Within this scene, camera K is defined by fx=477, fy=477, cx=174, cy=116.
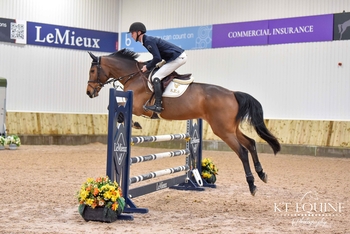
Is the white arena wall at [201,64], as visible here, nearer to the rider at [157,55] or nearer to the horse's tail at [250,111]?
the horse's tail at [250,111]

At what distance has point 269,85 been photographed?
13344 mm

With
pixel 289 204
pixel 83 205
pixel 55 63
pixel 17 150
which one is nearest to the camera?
pixel 83 205

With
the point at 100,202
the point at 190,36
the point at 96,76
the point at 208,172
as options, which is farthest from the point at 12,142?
the point at 100,202

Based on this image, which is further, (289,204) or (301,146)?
(301,146)

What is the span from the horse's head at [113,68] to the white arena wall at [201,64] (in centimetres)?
718

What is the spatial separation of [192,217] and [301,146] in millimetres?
8464

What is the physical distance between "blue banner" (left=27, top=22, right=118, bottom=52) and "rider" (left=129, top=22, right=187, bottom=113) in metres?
9.06

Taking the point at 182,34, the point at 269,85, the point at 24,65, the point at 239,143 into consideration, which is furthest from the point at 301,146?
the point at 24,65

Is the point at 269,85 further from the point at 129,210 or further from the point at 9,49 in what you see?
the point at 129,210

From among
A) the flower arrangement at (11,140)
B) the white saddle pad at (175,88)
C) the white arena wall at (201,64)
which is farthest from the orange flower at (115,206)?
the white arena wall at (201,64)

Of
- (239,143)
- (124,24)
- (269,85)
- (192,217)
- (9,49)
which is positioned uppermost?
(124,24)

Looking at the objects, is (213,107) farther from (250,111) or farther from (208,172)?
(208,172)

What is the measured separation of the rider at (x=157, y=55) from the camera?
5.96 meters

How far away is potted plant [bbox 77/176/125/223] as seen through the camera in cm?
445
